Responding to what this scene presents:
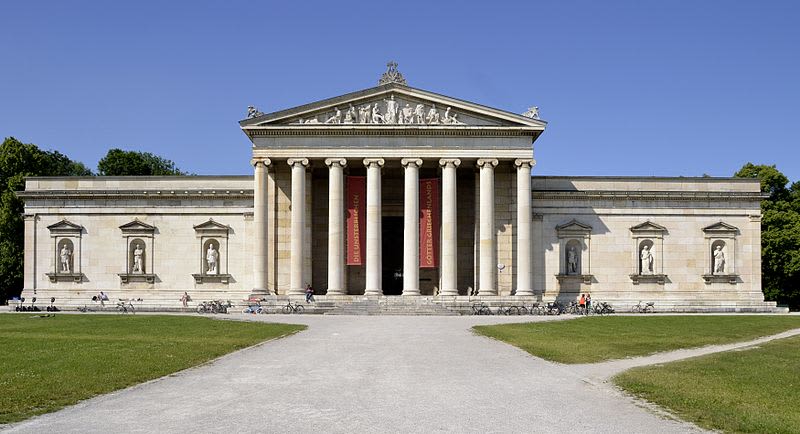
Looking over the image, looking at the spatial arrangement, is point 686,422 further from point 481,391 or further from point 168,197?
point 168,197

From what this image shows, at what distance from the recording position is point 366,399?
784 inches

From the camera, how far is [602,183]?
76.0m

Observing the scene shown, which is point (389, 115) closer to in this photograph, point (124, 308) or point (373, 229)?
point (373, 229)

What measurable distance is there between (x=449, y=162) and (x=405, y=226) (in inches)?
252

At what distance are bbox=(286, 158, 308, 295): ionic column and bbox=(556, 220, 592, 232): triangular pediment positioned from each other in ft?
76.2

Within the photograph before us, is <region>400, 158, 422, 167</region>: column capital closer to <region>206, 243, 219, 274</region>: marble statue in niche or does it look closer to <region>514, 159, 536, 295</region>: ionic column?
<region>514, 159, 536, 295</region>: ionic column

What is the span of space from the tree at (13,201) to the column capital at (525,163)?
5081 cm

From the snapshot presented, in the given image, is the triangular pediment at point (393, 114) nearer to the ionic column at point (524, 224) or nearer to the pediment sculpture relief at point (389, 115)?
the pediment sculpture relief at point (389, 115)

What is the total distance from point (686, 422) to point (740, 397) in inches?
139

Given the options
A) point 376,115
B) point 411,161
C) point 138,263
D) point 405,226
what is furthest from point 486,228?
point 138,263

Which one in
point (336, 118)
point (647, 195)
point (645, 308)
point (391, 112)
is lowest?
point (645, 308)

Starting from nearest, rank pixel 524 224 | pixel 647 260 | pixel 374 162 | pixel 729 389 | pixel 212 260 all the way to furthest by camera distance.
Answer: pixel 729 389, pixel 374 162, pixel 524 224, pixel 212 260, pixel 647 260

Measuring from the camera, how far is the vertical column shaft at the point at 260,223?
68.1 meters

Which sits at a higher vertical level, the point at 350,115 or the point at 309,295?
the point at 350,115
